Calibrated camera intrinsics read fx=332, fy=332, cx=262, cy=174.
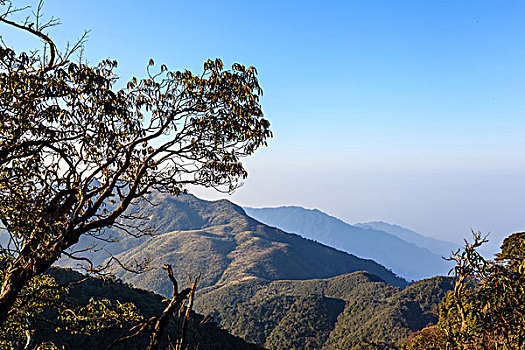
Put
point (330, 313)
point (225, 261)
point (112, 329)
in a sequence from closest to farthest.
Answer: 1. point (112, 329)
2. point (330, 313)
3. point (225, 261)

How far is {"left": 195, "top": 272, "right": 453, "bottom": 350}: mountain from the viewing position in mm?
79500

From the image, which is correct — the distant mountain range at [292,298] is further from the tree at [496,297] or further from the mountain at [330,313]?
the tree at [496,297]

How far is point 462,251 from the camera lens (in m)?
11.1

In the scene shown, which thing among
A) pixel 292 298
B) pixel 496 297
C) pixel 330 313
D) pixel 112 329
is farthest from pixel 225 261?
pixel 496 297

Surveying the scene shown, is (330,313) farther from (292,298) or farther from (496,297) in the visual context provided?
(496,297)

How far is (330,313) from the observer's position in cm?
9450

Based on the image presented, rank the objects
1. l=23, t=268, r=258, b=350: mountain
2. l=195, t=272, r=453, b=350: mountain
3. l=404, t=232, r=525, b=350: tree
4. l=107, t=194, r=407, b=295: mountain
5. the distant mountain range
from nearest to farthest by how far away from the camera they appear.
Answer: l=404, t=232, r=525, b=350: tree < l=23, t=268, r=258, b=350: mountain < l=195, t=272, r=453, b=350: mountain < the distant mountain range < l=107, t=194, r=407, b=295: mountain

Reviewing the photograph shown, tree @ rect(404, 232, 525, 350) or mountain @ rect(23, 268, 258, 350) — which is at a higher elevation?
tree @ rect(404, 232, 525, 350)

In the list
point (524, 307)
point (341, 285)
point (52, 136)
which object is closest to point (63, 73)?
point (52, 136)

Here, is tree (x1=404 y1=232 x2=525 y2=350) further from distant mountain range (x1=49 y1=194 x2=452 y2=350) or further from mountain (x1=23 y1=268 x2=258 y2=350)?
distant mountain range (x1=49 y1=194 x2=452 y2=350)

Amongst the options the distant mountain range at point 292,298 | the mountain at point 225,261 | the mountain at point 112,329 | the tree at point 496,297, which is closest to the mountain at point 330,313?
the distant mountain range at point 292,298

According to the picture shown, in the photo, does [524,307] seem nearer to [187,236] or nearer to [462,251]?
[462,251]

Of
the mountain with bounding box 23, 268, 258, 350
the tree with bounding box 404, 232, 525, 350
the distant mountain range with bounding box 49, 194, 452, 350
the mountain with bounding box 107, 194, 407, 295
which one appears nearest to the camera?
the tree with bounding box 404, 232, 525, 350

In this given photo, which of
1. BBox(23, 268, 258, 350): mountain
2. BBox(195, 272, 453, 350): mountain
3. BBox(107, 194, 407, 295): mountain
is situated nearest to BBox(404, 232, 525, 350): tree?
BBox(23, 268, 258, 350): mountain
